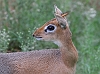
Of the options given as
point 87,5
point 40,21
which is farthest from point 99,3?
point 40,21

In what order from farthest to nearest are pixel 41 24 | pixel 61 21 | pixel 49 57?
pixel 41 24
pixel 49 57
pixel 61 21

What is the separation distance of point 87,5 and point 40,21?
1984mm

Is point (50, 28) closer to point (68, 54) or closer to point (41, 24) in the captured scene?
point (68, 54)

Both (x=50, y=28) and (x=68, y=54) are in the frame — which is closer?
(x=50, y=28)

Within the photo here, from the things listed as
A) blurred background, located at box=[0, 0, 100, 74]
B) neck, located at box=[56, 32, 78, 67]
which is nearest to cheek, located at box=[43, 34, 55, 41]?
neck, located at box=[56, 32, 78, 67]

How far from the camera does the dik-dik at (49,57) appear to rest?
21.6 feet

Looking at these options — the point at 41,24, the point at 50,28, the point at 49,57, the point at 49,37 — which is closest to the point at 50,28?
the point at 50,28

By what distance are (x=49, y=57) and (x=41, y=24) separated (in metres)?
1.90

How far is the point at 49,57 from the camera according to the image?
6.75m

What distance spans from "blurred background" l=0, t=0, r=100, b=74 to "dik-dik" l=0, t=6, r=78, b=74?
0.66m

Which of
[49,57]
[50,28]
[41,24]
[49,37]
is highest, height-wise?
[41,24]

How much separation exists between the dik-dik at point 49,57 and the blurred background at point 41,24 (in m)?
0.66

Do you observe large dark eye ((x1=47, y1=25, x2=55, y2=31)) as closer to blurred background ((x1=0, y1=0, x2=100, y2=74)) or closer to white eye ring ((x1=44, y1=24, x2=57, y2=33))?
white eye ring ((x1=44, y1=24, x2=57, y2=33))

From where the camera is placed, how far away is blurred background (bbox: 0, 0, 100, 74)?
777cm
